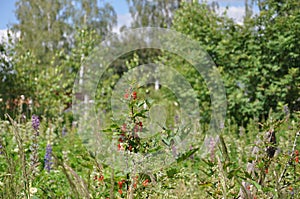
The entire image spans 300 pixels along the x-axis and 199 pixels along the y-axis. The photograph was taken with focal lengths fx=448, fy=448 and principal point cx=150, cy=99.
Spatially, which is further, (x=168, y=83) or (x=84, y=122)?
(x=168, y=83)

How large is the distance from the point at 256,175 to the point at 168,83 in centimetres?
698

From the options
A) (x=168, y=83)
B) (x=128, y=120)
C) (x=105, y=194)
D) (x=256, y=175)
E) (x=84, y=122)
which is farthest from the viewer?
(x=168, y=83)

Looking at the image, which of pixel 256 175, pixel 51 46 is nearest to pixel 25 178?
pixel 256 175

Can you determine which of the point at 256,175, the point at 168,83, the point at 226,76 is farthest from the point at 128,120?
the point at 168,83

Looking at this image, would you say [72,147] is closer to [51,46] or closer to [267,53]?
[267,53]

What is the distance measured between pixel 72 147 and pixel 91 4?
1866 cm

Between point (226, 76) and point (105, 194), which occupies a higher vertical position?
point (226, 76)

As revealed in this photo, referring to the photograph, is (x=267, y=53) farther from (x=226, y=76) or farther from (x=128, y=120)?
(x=128, y=120)

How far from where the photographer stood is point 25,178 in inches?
30.2

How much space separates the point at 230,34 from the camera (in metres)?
7.13

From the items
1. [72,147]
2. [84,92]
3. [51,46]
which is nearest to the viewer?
[72,147]

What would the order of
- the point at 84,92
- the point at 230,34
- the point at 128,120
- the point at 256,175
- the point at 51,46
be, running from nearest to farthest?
the point at 256,175 < the point at 128,120 < the point at 230,34 < the point at 84,92 < the point at 51,46


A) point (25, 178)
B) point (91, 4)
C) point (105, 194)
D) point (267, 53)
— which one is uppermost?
point (91, 4)

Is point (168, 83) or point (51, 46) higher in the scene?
point (51, 46)
